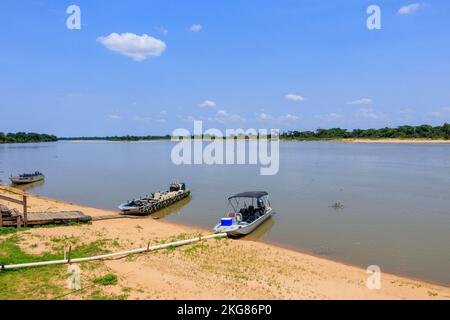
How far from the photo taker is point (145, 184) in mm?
45438

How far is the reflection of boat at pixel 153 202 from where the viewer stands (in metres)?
27.8

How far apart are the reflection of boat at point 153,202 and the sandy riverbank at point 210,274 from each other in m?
6.99

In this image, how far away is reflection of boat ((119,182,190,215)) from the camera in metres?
27.8

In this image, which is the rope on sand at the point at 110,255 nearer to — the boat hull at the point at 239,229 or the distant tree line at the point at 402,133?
the boat hull at the point at 239,229

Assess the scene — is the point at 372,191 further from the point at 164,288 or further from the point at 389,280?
the point at 164,288

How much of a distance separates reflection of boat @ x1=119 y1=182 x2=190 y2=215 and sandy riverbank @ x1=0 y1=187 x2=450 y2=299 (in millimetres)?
6992

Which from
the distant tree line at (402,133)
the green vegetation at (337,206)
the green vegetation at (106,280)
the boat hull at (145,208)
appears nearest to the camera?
the green vegetation at (106,280)

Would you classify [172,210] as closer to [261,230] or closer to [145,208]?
[145,208]

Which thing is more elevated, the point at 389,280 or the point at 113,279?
the point at 113,279

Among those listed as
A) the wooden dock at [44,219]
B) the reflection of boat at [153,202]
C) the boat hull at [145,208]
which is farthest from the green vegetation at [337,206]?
the wooden dock at [44,219]

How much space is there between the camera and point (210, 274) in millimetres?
14266

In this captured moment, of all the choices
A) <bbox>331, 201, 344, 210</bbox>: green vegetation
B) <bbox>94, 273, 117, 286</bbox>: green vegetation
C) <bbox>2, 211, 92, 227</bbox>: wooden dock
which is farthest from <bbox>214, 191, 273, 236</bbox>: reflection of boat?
<bbox>2, 211, 92, 227</bbox>: wooden dock

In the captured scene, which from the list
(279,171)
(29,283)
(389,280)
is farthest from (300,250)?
(279,171)

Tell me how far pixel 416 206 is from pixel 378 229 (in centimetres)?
912
